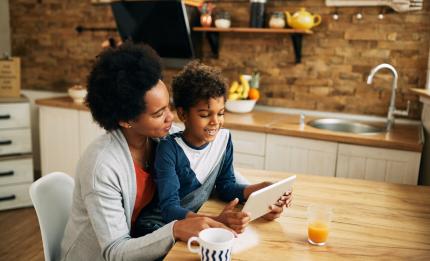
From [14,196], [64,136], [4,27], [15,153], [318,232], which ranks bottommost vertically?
[14,196]

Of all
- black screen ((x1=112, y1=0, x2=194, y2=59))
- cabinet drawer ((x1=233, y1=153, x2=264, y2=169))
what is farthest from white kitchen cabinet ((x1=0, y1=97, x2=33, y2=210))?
cabinet drawer ((x1=233, y1=153, x2=264, y2=169))

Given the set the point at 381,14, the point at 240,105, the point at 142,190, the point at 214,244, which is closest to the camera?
the point at 214,244

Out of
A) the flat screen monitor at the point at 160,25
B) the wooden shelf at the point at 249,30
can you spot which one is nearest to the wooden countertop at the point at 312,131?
the wooden shelf at the point at 249,30

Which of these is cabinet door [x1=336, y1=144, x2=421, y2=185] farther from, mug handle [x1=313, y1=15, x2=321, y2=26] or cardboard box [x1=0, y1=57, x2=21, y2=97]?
cardboard box [x1=0, y1=57, x2=21, y2=97]

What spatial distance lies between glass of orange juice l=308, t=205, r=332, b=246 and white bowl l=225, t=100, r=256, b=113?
6.30 feet

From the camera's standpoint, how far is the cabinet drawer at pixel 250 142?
270 centimetres

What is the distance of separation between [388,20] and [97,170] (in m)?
2.41

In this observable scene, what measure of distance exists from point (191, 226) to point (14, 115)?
2652mm

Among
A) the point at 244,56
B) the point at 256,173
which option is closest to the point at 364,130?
the point at 244,56

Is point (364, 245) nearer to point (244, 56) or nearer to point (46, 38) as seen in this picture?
point (244, 56)

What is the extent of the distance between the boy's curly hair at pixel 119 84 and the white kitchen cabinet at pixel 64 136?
2.04 m

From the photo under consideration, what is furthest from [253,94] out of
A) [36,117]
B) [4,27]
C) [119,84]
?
[4,27]

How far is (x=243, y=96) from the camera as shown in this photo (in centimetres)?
312

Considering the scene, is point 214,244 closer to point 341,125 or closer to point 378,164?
point 378,164
